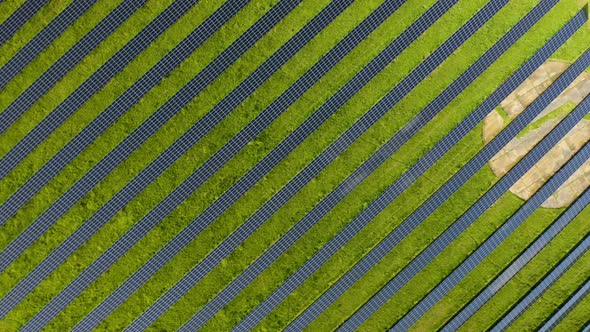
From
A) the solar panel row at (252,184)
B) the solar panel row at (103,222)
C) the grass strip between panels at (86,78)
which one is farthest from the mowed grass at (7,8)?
the solar panel row at (252,184)

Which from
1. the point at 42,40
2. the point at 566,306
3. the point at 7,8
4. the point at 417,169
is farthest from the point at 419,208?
the point at 7,8

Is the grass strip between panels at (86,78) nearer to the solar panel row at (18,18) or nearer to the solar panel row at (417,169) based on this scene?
the solar panel row at (18,18)

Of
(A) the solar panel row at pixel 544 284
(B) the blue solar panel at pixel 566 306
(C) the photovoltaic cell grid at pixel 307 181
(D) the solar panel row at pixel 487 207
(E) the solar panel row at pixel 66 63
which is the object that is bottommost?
(B) the blue solar panel at pixel 566 306

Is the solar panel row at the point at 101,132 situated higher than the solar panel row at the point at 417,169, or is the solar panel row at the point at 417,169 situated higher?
the solar panel row at the point at 101,132

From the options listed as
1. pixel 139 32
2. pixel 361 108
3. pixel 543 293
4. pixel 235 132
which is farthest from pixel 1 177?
pixel 543 293

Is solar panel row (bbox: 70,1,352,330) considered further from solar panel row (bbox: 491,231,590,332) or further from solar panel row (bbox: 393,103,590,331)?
solar panel row (bbox: 491,231,590,332)

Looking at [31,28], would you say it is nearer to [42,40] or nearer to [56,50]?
[42,40]

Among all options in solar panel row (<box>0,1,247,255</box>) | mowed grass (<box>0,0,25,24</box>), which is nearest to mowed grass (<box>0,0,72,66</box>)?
mowed grass (<box>0,0,25,24</box>)
